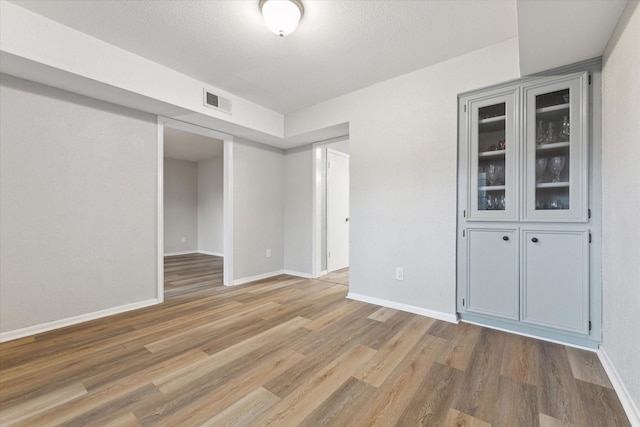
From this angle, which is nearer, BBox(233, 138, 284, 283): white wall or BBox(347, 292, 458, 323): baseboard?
BBox(347, 292, 458, 323): baseboard

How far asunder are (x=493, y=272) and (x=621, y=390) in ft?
3.42

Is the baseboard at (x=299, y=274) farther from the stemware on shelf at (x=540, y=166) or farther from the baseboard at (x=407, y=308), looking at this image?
the stemware on shelf at (x=540, y=166)

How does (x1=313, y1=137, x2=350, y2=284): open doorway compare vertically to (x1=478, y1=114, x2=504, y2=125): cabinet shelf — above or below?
below

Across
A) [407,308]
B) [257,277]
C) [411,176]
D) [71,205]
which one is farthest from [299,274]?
[71,205]

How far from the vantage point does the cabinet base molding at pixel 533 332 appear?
2.08 meters

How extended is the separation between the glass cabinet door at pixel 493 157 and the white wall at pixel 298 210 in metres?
2.43

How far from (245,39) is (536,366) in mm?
3280

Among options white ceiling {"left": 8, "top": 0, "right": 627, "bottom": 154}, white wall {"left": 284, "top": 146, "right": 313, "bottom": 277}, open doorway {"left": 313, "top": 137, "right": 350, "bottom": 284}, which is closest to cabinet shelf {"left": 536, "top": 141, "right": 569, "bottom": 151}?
white ceiling {"left": 8, "top": 0, "right": 627, "bottom": 154}

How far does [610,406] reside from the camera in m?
1.47

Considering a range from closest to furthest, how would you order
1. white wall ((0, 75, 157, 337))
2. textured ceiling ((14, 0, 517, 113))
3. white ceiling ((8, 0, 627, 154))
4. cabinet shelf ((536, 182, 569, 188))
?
1. white ceiling ((8, 0, 627, 154))
2. textured ceiling ((14, 0, 517, 113))
3. cabinet shelf ((536, 182, 569, 188))
4. white wall ((0, 75, 157, 337))

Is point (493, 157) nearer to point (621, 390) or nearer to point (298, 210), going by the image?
point (621, 390)

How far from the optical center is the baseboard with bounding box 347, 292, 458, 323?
2.64 m

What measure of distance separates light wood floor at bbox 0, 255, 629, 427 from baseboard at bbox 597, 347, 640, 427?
0.12 feet

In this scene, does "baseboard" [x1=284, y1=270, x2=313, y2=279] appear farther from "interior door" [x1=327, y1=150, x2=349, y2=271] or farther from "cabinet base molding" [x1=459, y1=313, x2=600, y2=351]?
"cabinet base molding" [x1=459, y1=313, x2=600, y2=351]
